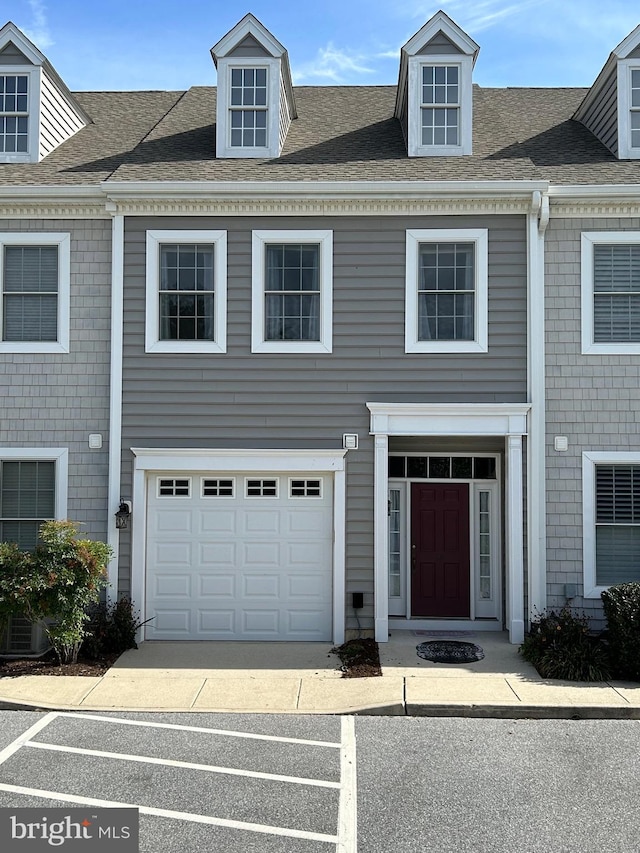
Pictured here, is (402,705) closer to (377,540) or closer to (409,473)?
(377,540)

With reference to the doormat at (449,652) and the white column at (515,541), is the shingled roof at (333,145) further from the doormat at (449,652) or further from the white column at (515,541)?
the doormat at (449,652)

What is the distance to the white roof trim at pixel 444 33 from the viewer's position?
35.7ft

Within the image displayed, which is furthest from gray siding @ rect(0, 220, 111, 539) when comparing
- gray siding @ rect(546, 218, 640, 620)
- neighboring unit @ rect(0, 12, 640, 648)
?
gray siding @ rect(546, 218, 640, 620)

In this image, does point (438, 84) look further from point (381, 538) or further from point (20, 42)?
point (381, 538)

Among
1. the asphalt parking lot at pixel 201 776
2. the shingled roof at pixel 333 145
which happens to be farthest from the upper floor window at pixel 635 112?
the asphalt parking lot at pixel 201 776

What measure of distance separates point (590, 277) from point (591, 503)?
2994 millimetres

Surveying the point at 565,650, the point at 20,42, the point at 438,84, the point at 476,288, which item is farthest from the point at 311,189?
the point at 565,650

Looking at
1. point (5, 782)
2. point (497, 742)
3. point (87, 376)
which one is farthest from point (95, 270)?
point (497, 742)

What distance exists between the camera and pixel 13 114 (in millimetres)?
11133

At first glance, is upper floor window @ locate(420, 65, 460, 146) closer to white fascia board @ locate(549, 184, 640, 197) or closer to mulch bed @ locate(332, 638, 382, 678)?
white fascia board @ locate(549, 184, 640, 197)

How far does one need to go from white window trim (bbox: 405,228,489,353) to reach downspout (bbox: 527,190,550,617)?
60 centimetres

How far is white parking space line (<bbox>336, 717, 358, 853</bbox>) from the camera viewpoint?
503 centimetres

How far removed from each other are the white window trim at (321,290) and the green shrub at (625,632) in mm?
4729

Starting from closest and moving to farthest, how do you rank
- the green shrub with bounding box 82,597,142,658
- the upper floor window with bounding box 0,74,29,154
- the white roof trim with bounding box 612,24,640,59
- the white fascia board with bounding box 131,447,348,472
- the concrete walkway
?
the concrete walkway, the green shrub with bounding box 82,597,142,658, the white fascia board with bounding box 131,447,348,472, the white roof trim with bounding box 612,24,640,59, the upper floor window with bounding box 0,74,29,154
